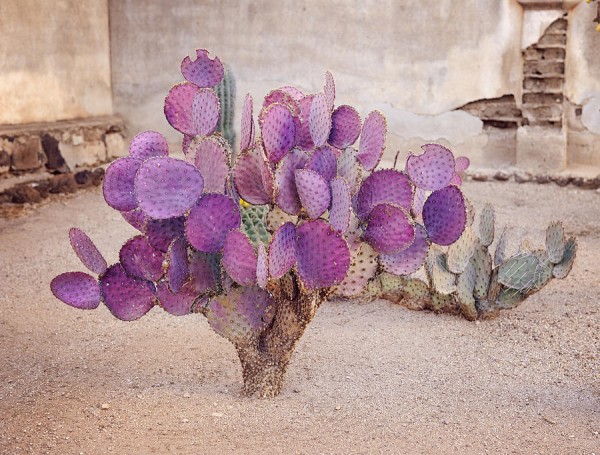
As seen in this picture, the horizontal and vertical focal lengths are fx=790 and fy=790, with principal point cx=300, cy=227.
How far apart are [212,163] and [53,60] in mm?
4541

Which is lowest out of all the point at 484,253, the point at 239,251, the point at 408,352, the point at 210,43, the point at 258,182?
the point at 408,352

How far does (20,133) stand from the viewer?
5.64 metres

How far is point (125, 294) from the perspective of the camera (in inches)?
94.2

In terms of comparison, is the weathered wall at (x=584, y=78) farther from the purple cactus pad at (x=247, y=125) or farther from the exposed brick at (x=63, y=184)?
the purple cactus pad at (x=247, y=125)

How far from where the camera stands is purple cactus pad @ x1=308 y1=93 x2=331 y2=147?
213 centimetres

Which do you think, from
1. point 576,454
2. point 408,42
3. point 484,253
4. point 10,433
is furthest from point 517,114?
point 10,433

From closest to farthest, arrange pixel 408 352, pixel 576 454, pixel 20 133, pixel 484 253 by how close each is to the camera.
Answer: pixel 576 454 < pixel 408 352 < pixel 484 253 < pixel 20 133

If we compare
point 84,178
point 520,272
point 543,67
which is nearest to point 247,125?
point 520,272

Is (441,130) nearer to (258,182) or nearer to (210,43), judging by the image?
(210,43)

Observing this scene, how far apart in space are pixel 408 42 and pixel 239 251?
4.96 m

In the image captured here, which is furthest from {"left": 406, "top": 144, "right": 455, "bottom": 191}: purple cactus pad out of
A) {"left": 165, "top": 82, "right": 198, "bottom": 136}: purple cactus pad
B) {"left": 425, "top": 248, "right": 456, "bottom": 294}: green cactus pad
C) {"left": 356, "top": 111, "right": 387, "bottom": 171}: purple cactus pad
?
{"left": 425, "top": 248, "right": 456, "bottom": 294}: green cactus pad

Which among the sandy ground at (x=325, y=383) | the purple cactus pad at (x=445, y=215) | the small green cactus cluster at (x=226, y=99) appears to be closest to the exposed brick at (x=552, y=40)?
the small green cactus cluster at (x=226, y=99)

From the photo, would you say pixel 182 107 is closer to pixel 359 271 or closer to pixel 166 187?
pixel 166 187

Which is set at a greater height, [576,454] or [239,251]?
[239,251]
